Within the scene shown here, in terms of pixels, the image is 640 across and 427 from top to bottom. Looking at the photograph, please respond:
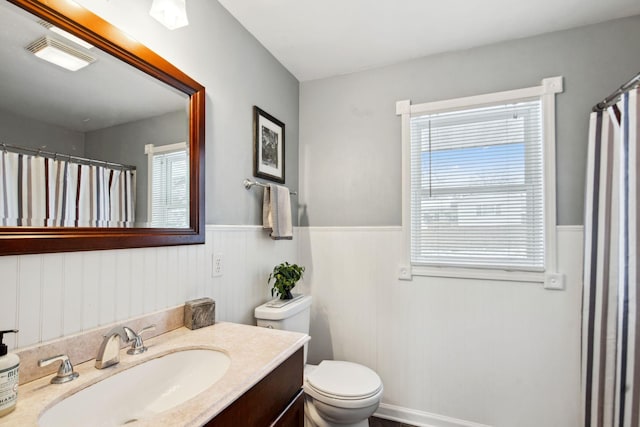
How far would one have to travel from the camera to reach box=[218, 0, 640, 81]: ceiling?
160 centimetres

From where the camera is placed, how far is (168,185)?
1.26 metres

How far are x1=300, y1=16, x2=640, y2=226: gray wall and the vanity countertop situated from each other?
1.21 metres

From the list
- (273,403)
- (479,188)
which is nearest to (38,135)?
(273,403)

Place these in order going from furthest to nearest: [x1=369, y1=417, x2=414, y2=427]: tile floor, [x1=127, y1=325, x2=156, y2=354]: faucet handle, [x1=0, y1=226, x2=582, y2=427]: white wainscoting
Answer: [x1=369, y1=417, x2=414, y2=427]: tile floor → [x1=0, y1=226, x2=582, y2=427]: white wainscoting → [x1=127, y1=325, x2=156, y2=354]: faucet handle

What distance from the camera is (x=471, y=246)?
75.8 inches

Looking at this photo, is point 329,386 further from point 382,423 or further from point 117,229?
point 117,229

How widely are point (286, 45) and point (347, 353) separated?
81.7 inches

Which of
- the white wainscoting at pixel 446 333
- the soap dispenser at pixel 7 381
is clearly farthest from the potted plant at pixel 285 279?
the soap dispenser at pixel 7 381

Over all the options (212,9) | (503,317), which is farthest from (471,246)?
(212,9)

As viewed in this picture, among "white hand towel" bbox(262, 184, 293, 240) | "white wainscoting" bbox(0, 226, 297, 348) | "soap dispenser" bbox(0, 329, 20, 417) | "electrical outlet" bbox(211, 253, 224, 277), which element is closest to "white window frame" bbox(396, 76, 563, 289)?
"white hand towel" bbox(262, 184, 293, 240)

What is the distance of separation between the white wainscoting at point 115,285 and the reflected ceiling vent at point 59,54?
0.57 m

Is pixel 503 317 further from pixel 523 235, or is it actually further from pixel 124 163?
pixel 124 163

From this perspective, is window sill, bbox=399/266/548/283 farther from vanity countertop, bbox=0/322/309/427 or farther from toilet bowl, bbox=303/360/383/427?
vanity countertop, bbox=0/322/309/427

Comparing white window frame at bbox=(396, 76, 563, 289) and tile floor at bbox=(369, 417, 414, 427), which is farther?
tile floor at bbox=(369, 417, 414, 427)
